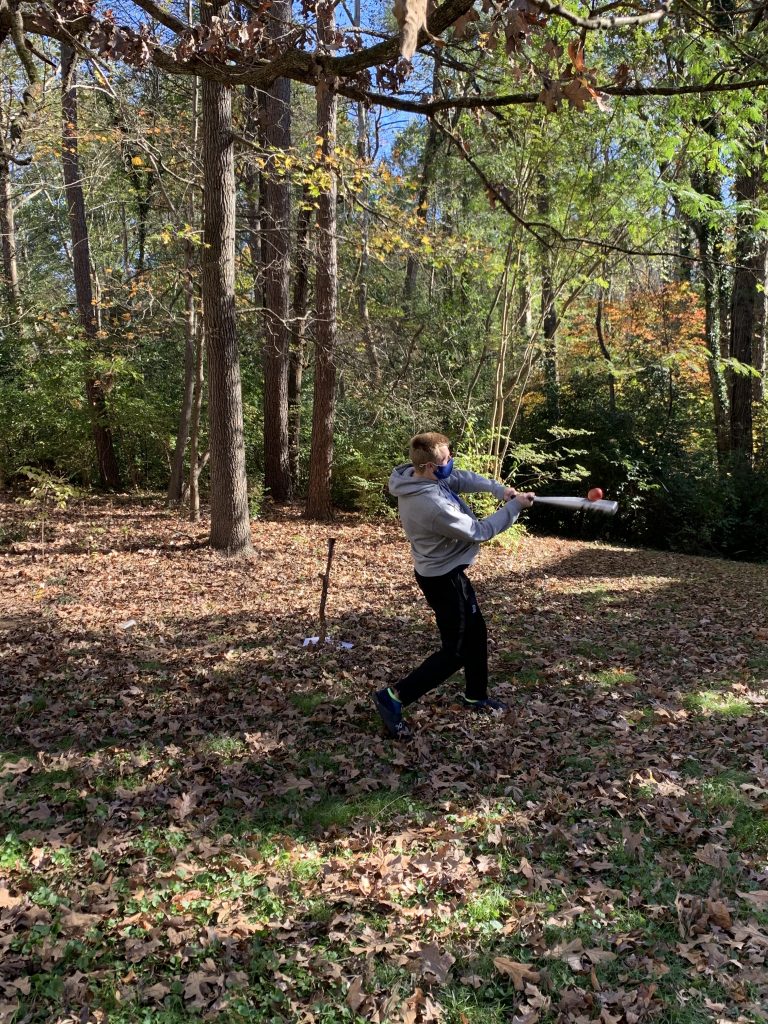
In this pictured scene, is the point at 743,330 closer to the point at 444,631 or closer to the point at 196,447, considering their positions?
the point at 196,447

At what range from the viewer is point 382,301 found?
19984 millimetres

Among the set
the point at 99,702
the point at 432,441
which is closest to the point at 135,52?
the point at 432,441

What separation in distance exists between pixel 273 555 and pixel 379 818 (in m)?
6.16

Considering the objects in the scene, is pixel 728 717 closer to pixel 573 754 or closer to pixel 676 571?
pixel 573 754

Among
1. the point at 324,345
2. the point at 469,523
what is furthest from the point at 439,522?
the point at 324,345

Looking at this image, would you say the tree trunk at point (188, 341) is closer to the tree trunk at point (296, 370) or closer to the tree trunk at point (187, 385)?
the tree trunk at point (187, 385)

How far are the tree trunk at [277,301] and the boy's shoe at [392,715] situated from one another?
824cm

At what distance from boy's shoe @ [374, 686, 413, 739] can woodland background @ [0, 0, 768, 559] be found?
191 inches

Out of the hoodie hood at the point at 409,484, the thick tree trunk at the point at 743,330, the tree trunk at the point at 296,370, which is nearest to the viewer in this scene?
the hoodie hood at the point at 409,484

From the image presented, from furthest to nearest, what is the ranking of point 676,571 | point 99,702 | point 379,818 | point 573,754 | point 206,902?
1. point 676,571
2. point 99,702
3. point 573,754
4. point 379,818
5. point 206,902

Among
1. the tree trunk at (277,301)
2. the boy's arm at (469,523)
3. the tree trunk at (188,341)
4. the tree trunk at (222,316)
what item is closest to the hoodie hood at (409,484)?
the boy's arm at (469,523)

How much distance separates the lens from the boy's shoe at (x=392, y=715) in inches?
184

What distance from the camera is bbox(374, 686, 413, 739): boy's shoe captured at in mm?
4684

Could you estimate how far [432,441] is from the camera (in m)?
4.46
